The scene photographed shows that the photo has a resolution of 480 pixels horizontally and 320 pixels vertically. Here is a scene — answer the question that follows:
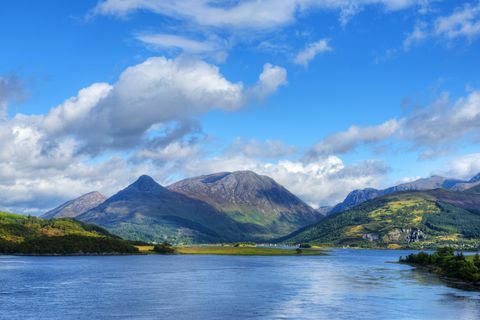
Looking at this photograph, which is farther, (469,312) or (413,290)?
(413,290)

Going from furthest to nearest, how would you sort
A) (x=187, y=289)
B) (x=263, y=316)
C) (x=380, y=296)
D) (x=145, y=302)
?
1. (x=187, y=289)
2. (x=380, y=296)
3. (x=145, y=302)
4. (x=263, y=316)

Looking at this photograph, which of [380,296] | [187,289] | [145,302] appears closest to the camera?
[145,302]

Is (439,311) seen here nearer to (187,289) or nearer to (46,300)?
(187,289)

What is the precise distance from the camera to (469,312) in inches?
5418

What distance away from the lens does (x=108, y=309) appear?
5463 inches

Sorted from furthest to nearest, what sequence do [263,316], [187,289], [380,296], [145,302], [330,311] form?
1. [187,289]
2. [380,296]
3. [145,302]
4. [330,311]
5. [263,316]

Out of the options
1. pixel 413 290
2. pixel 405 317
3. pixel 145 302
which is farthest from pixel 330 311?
pixel 413 290

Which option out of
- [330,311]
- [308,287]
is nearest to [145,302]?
[330,311]

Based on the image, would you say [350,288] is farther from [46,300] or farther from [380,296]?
[46,300]

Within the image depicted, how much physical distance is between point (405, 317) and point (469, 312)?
20400 mm

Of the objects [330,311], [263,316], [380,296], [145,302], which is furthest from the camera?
[380,296]

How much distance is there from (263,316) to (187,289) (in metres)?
62.2

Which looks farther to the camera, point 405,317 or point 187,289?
point 187,289

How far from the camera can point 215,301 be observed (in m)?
156
